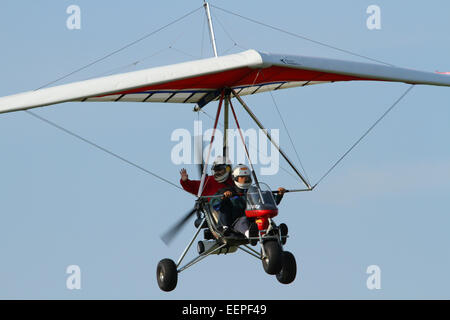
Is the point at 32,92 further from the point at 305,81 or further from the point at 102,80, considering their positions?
the point at 305,81

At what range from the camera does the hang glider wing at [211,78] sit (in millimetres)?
18484

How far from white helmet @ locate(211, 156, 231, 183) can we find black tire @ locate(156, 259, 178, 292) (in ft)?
5.25

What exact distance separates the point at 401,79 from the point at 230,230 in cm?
438

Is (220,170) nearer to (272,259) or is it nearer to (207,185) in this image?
(207,185)

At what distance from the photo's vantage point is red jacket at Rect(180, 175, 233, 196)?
1998 centimetres

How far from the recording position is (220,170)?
20031mm

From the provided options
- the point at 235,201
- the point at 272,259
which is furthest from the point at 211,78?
the point at 272,259

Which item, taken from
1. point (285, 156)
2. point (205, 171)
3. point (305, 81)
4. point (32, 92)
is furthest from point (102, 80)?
point (305, 81)

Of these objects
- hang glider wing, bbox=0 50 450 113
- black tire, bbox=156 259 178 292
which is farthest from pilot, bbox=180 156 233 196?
hang glider wing, bbox=0 50 450 113

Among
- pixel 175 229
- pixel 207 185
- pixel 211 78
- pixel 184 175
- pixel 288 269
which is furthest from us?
pixel 207 185

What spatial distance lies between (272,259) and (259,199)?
3.44 feet

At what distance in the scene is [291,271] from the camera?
62.5 feet

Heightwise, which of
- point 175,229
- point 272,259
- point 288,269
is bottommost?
point 288,269

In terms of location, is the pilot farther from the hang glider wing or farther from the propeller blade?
the hang glider wing
